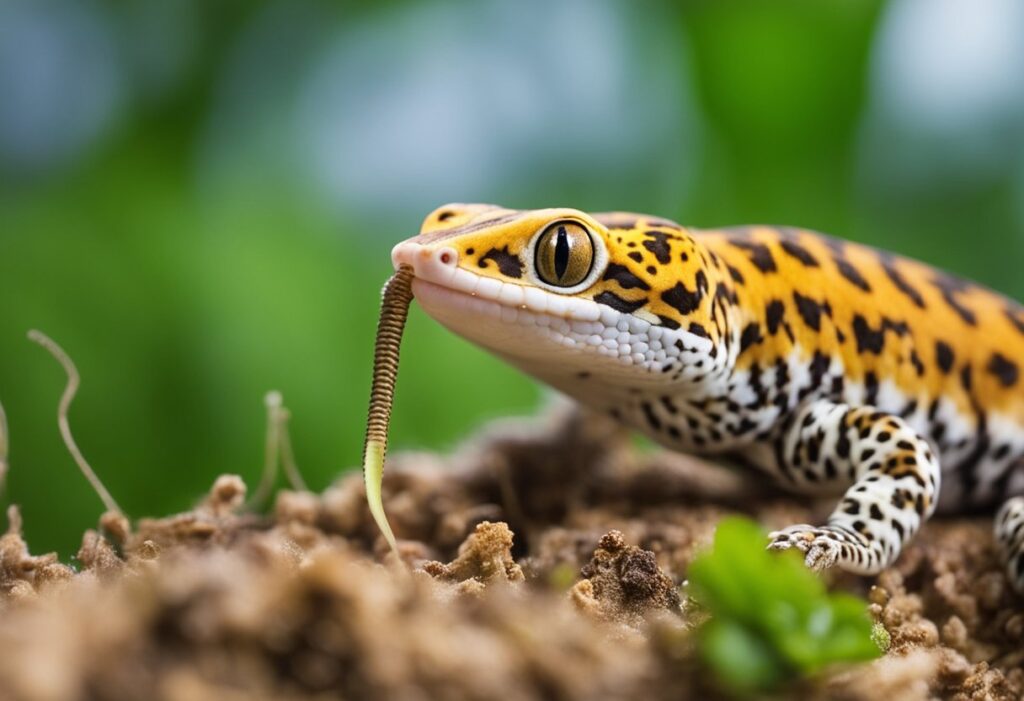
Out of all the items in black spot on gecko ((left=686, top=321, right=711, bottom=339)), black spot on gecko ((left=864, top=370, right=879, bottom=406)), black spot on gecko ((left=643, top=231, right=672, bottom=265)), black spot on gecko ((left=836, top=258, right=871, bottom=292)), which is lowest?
black spot on gecko ((left=864, top=370, right=879, bottom=406))

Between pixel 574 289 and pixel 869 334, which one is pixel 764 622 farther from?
pixel 869 334

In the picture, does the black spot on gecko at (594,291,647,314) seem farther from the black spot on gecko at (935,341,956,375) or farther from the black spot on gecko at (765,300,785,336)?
the black spot on gecko at (935,341,956,375)

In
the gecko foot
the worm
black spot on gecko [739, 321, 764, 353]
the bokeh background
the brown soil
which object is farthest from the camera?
the bokeh background

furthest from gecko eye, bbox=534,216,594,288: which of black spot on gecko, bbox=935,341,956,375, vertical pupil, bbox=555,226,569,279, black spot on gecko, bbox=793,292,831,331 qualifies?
black spot on gecko, bbox=935,341,956,375

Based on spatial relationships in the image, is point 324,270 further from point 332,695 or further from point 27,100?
point 332,695

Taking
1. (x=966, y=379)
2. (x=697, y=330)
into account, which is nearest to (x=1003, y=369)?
(x=966, y=379)
